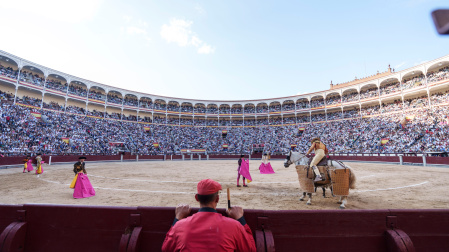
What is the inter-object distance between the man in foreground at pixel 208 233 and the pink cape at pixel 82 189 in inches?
275

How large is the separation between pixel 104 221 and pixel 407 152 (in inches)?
1237

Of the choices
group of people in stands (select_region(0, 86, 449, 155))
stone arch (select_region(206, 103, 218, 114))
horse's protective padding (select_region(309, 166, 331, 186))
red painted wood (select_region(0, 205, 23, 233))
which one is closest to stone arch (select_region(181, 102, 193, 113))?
group of people in stands (select_region(0, 86, 449, 155))

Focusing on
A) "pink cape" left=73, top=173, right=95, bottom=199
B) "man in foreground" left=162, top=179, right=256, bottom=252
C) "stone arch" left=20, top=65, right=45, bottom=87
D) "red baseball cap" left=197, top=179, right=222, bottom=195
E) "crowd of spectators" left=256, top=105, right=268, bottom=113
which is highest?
"stone arch" left=20, top=65, right=45, bottom=87

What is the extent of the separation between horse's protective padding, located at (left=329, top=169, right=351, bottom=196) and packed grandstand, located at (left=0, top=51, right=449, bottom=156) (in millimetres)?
12903

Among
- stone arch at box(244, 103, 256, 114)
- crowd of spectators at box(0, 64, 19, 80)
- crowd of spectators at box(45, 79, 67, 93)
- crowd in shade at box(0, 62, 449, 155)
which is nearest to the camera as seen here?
crowd in shade at box(0, 62, 449, 155)

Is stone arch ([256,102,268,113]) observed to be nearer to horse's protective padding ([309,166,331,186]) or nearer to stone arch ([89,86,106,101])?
stone arch ([89,86,106,101])

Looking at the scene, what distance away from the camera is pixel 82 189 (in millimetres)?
6875

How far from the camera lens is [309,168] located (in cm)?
607

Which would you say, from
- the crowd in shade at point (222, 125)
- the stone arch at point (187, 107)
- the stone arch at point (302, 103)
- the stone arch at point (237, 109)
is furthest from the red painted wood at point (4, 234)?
the stone arch at point (237, 109)

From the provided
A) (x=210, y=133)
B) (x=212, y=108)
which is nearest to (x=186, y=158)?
(x=210, y=133)

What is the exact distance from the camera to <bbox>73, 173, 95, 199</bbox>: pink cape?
22.2 feet

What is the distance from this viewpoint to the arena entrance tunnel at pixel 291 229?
199cm

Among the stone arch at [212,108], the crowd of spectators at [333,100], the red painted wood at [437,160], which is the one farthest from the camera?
the stone arch at [212,108]

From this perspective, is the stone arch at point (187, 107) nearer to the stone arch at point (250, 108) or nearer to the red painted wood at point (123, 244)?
the stone arch at point (250, 108)
